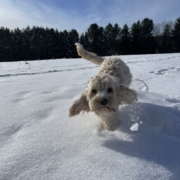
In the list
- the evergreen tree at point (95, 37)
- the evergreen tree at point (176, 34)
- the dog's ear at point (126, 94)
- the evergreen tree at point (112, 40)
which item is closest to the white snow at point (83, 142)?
the dog's ear at point (126, 94)

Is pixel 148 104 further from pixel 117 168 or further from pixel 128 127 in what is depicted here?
pixel 117 168

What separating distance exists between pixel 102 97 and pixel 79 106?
0.45m

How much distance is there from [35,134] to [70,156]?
0.64 metres

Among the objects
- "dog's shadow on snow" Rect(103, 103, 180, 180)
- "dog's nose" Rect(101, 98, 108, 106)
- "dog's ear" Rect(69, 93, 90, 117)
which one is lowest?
"dog's shadow on snow" Rect(103, 103, 180, 180)

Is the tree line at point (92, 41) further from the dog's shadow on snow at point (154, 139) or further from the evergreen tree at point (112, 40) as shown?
the dog's shadow on snow at point (154, 139)

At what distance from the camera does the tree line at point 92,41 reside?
1451 inches

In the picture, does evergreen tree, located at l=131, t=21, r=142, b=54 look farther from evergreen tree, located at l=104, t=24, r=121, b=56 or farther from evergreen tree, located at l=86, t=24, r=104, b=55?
evergreen tree, located at l=86, t=24, r=104, b=55

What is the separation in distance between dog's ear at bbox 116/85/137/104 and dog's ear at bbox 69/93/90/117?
50 cm

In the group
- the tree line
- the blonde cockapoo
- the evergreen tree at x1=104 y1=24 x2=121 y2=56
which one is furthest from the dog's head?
the evergreen tree at x1=104 y1=24 x2=121 y2=56

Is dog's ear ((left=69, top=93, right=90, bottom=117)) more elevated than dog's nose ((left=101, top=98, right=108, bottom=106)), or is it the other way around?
dog's nose ((left=101, top=98, right=108, bottom=106))

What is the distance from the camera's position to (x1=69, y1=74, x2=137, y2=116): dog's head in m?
2.62

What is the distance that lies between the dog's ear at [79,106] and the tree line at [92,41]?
34.4 meters

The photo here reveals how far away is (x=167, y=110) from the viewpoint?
328 cm

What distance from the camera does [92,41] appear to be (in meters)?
41.5
